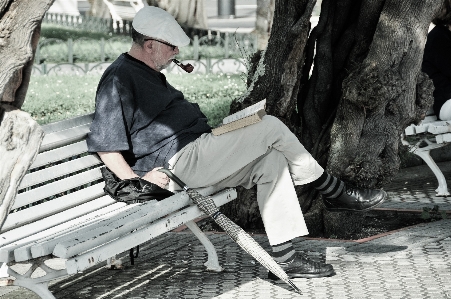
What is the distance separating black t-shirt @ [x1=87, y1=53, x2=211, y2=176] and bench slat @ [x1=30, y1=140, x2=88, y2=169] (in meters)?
0.06

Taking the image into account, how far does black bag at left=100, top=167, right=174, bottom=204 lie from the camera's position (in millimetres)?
5328

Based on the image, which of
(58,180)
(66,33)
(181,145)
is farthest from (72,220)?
(66,33)

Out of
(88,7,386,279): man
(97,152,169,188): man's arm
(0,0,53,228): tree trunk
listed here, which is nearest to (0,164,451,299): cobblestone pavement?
(88,7,386,279): man

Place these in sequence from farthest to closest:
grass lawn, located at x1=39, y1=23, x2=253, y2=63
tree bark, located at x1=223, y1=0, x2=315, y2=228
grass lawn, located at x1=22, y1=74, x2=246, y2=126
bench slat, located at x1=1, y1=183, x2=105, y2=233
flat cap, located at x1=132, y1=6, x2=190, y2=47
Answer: grass lawn, located at x1=39, y1=23, x2=253, y2=63, grass lawn, located at x1=22, y1=74, x2=246, y2=126, tree bark, located at x1=223, y1=0, x2=315, y2=228, flat cap, located at x1=132, y1=6, x2=190, y2=47, bench slat, located at x1=1, y1=183, x2=105, y2=233

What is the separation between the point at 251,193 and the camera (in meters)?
6.77

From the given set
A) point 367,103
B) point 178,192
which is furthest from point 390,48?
point 178,192

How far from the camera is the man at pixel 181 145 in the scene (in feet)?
17.7

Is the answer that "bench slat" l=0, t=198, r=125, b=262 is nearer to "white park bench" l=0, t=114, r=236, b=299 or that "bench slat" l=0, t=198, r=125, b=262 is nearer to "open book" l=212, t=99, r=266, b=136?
"white park bench" l=0, t=114, r=236, b=299

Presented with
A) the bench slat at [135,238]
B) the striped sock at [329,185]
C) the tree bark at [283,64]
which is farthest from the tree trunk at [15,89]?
the tree bark at [283,64]

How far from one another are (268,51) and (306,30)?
0.32 m

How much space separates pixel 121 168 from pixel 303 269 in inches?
47.5

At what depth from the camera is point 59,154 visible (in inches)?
208

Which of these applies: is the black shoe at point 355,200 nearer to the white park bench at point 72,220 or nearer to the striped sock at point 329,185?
the striped sock at point 329,185

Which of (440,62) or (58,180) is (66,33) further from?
(58,180)
